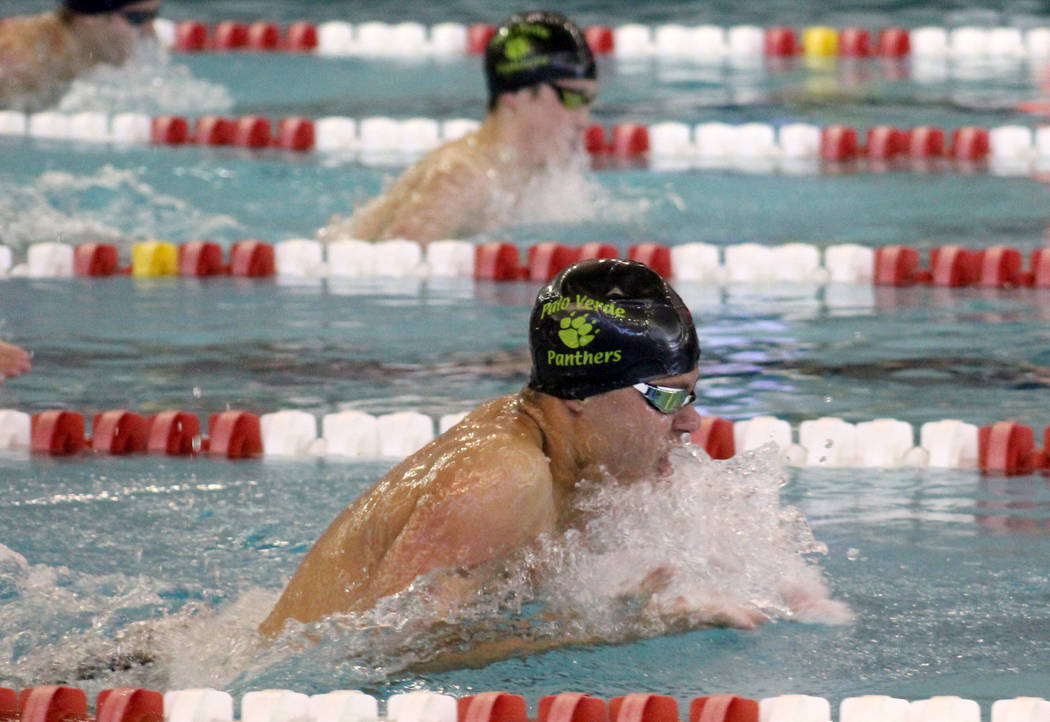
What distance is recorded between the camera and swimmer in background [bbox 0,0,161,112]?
7.96 m

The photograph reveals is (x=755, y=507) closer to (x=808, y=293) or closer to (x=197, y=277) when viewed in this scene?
(x=808, y=293)

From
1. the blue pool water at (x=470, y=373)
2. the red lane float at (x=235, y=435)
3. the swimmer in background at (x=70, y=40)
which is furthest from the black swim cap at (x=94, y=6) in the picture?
the red lane float at (x=235, y=435)

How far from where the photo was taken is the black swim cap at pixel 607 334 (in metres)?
3.09

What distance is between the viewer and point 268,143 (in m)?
8.36

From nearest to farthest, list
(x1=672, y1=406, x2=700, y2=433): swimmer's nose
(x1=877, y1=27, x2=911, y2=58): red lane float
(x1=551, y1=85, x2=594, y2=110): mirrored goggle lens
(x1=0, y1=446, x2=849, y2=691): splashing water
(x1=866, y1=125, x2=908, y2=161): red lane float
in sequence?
(x1=0, y1=446, x2=849, y2=691): splashing water
(x1=672, y1=406, x2=700, y2=433): swimmer's nose
(x1=551, y1=85, x2=594, y2=110): mirrored goggle lens
(x1=866, y1=125, x2=908, y2=161): red lane float
(x1=877, y1=27, x2=911, y2=58): red lane float

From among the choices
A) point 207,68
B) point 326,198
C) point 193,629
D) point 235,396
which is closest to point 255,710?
point 193,629

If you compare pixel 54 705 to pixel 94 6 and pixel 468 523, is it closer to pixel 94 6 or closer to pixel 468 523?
pixel 468 523

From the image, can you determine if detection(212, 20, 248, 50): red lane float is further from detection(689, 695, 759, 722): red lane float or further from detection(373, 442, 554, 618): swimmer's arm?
detection(689, 695, 759, 722): red lane float

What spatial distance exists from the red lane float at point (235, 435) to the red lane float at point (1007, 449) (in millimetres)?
1896

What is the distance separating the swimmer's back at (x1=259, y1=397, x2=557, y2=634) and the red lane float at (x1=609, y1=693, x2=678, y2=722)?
0.33 meters

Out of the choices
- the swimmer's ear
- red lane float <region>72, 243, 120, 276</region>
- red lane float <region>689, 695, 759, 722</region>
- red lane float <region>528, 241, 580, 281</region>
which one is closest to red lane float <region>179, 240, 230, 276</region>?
red lane float <region>72, 243, 120, 276</region>

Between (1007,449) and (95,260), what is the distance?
141 inches

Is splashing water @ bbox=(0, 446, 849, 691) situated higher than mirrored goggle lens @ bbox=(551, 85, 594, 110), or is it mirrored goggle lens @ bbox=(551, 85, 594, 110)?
mirrored goggle lens @ bbox=(551, 85, 594, 110)

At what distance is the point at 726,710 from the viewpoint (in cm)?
279
